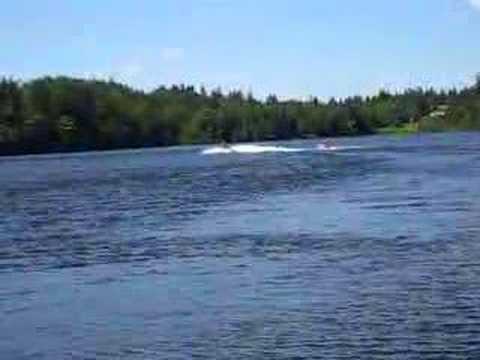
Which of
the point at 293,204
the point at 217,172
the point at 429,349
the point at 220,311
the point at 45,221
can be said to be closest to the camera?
the point at 429,349

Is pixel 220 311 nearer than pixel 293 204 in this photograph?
Yes

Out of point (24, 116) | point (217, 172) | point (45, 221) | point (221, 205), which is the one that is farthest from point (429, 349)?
point (24, 116)

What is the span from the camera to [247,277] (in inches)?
1067

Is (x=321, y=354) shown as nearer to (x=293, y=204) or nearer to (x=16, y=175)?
(x=293, y=204)

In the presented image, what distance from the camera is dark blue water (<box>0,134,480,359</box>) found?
1981cm

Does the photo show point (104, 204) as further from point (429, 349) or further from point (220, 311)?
point (429, 349)

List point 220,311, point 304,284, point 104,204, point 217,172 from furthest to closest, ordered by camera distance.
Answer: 1. point 217,172
2. point 104,204
3. point 304,284
4. point 220,311

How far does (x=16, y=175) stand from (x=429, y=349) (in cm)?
7763

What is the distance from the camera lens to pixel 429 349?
1873 cm

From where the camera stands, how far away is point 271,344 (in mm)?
19531

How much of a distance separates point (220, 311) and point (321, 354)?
4.23 meters

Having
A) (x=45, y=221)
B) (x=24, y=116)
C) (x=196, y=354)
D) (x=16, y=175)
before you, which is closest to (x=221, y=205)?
(x=45, y=221)

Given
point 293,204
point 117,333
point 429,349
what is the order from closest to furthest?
point 429,349, point 117,333, point 293,204

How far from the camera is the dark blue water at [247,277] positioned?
65.0 ft
